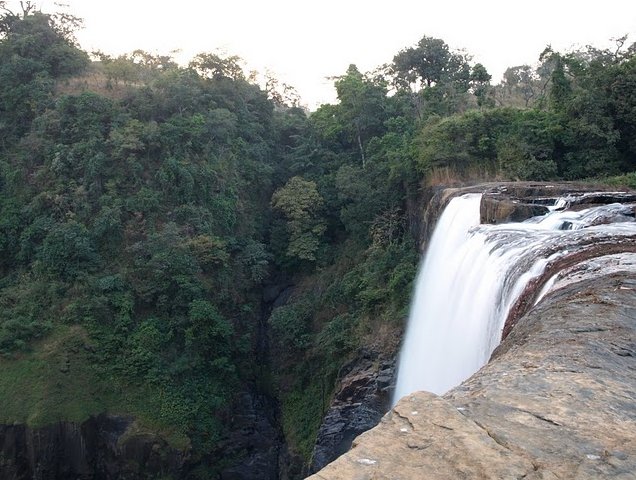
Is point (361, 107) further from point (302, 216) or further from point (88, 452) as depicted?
point (88, 452)

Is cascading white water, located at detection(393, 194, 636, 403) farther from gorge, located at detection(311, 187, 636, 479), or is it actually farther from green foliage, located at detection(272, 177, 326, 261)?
green foliage, located at detection(272, 177, 326, 261)

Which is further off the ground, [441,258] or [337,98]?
[337,98]

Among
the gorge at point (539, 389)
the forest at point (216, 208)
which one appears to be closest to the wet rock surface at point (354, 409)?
the forest at point (216, 208)

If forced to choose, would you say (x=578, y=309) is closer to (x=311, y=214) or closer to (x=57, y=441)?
(x=57, y=441)

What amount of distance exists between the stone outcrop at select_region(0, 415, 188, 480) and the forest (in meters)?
0.40

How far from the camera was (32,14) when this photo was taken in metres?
25.6

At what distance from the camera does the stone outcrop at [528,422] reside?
8.68 ft

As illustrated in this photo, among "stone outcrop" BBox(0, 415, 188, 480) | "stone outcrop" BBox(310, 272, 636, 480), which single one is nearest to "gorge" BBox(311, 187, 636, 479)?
"stone outcrop" BBox(310, 272, 636, 480)

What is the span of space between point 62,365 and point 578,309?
54.7 feet

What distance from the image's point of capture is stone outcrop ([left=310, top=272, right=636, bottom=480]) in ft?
8.68

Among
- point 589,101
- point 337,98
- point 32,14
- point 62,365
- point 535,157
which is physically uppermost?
point 32,14

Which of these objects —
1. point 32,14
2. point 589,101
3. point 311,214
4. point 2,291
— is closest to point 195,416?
point 2,291

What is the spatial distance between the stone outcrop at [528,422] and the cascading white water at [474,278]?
2.76 metres

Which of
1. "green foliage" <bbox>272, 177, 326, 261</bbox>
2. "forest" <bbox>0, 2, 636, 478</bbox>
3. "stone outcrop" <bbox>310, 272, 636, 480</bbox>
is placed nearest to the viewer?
"stone outcrop" <bbox>310, 272, 636, 480</bbox>
